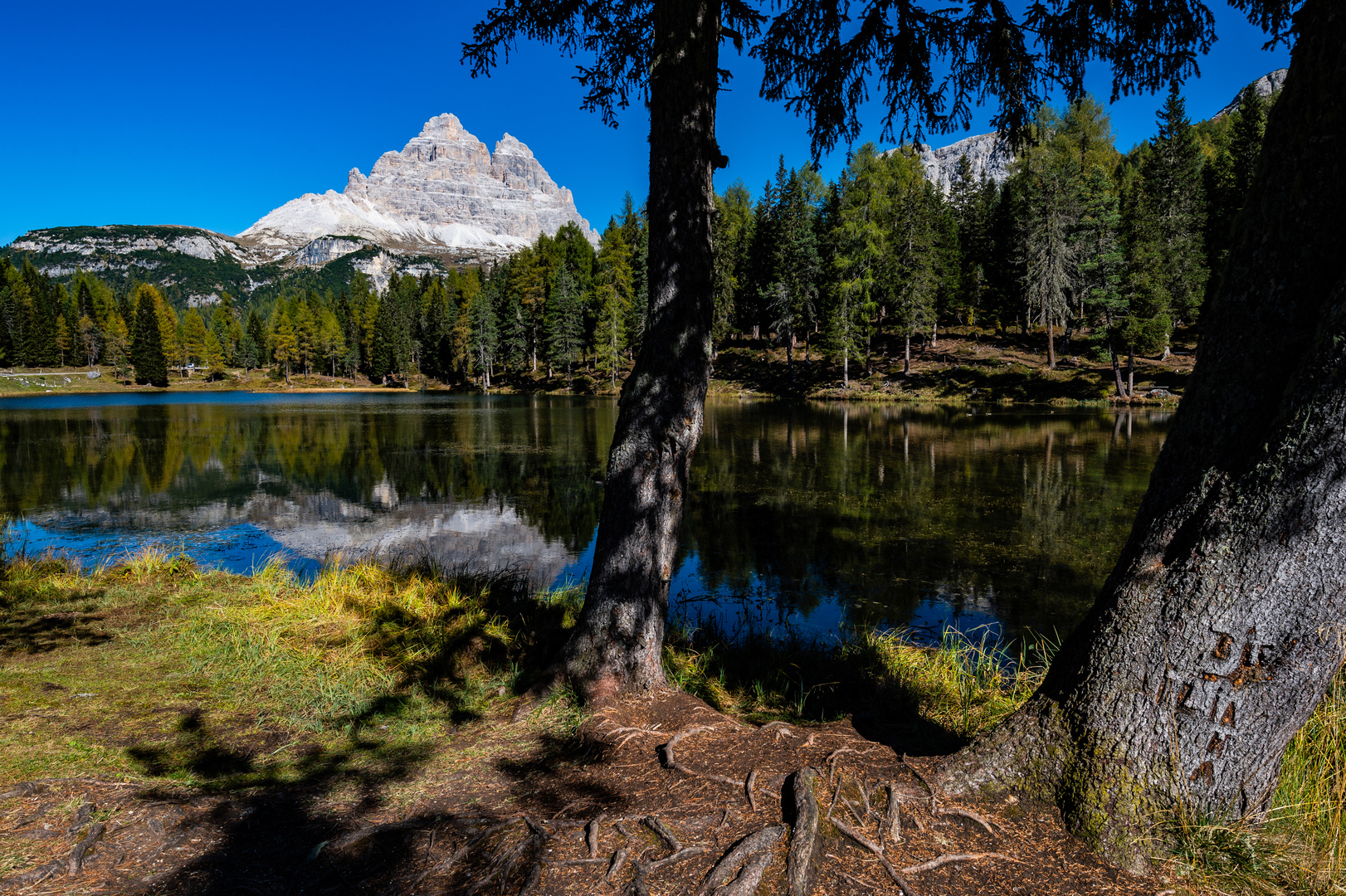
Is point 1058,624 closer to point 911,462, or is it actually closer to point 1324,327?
point 1324,327

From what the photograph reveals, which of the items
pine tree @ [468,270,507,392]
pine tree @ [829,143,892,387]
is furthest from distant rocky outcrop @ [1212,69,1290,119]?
pine tree @ [468,270,507,392]

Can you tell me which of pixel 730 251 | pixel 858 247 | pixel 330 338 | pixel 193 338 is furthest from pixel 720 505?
pixel 193 338

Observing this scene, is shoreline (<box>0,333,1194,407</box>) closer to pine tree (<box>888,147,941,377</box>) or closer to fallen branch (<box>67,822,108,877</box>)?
pine tree (<box>888,147,941,377</box>)

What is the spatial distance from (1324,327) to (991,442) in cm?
2195

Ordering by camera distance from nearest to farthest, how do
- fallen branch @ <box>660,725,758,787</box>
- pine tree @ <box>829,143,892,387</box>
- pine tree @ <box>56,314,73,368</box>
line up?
fallen branch @ <box>660,725,758,787</box> < pine tree @ <box>829,143,892,387</box> < pine tree @ <box>56,314,73,368</box>

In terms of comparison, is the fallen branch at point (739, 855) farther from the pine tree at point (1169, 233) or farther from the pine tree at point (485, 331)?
the pine tree at point (485, 331)

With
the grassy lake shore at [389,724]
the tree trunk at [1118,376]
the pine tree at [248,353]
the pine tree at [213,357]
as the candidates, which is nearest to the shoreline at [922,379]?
the tree trunk at [1118,376]

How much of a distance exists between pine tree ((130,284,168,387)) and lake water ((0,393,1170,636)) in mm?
53310

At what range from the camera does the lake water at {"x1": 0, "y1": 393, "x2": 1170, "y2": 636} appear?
895cm

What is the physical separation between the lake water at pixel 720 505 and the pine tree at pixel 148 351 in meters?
53.3

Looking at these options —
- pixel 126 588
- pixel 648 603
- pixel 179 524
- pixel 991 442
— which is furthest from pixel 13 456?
pixel 991 442

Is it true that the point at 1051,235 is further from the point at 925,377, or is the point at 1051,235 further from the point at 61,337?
the point at 61,337

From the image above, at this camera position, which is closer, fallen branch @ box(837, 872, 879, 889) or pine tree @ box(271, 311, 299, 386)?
fallen branch @ box(837, 872, 879, 889)

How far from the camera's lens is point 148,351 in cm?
7169
